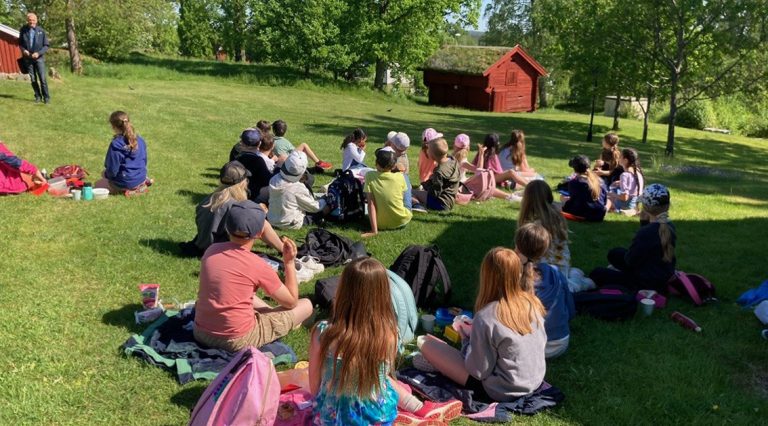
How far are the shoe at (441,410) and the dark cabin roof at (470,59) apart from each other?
33546mm

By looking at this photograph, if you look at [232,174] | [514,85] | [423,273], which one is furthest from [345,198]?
[514,85]

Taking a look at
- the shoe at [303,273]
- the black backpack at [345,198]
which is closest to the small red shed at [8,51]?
the black backpack at [345,198]

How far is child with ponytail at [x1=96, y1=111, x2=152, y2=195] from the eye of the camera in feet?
30.4

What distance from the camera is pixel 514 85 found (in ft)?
125

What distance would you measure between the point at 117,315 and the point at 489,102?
108ft

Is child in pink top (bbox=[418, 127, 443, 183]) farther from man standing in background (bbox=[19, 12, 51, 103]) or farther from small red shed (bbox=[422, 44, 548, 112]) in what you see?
small red shed (bbox=[422, 44, 548, 112])

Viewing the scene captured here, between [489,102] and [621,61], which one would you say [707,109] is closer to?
[489,102]

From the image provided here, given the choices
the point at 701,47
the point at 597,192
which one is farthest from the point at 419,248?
the point at 701,47

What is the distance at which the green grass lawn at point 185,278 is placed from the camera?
4.47 metres

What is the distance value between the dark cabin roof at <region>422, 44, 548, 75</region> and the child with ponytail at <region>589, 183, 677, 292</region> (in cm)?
3066

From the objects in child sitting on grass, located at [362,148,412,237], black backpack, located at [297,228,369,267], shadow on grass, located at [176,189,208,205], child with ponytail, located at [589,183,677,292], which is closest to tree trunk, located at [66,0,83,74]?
shadow on grass, located at [176,189,208,205]

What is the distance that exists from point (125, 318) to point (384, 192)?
396 centimetres

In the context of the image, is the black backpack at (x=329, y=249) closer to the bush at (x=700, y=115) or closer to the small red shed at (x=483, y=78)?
the small red shed at (x=483, y=78)

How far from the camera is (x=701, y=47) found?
67.2 feet
